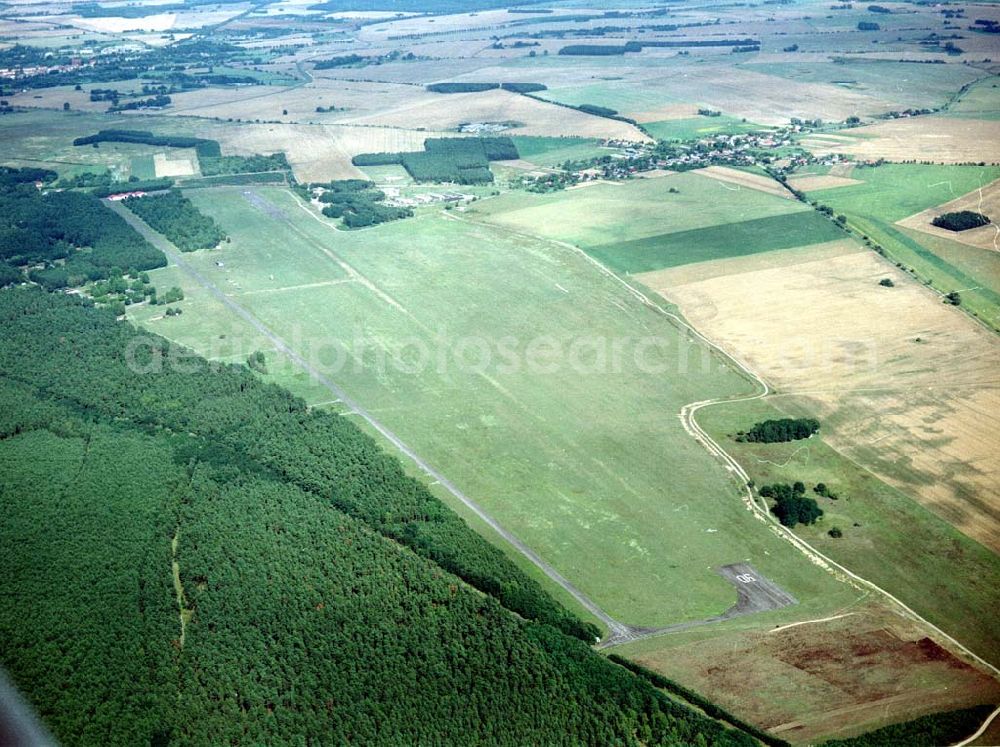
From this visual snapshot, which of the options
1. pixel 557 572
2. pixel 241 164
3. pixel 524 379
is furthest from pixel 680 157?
pixel 557 572

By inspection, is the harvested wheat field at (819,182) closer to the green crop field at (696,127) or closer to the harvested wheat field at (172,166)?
the green crop field at (696,127)

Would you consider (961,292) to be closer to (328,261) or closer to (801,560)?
(801,560)

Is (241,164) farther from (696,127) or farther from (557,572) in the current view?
(557,572)

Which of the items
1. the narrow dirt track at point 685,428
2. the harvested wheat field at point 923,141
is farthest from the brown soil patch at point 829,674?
the harvested wheat field at point 923,141

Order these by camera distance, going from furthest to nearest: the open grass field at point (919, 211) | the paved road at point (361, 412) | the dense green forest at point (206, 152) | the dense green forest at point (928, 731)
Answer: the dense green forest at point (206, 152), the open grass field at point (919, 211), the paved road at point (361, 412), the dense green forest at point (928, 731)

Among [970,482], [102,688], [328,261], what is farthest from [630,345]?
[102,688]

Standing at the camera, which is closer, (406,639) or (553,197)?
(406,639)
